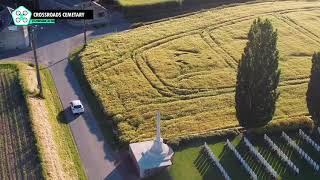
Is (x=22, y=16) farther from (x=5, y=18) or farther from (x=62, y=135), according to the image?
(x=62, y=135)

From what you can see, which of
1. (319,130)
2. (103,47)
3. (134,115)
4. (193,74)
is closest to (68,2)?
(103,47)

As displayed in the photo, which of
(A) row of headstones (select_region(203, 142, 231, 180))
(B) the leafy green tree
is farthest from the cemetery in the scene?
(B) the leafy green tree

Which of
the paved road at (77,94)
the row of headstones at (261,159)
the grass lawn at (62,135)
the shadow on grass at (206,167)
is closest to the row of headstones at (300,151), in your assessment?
the row of headstones at (261,159)

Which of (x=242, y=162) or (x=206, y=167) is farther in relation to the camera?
(x=242, y=162)

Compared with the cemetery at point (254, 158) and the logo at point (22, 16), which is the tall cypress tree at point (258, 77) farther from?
the logo at point (22, 16)

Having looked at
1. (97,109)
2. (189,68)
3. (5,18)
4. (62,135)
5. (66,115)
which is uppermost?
(5,18)

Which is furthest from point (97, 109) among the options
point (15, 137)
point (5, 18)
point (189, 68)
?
point (5, 18)

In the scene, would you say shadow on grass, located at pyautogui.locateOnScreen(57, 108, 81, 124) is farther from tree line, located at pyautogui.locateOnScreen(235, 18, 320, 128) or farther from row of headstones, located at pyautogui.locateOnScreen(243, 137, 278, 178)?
row of headstones, located at pyautogui.locateOnScreen(243, 137, 278, 178)
